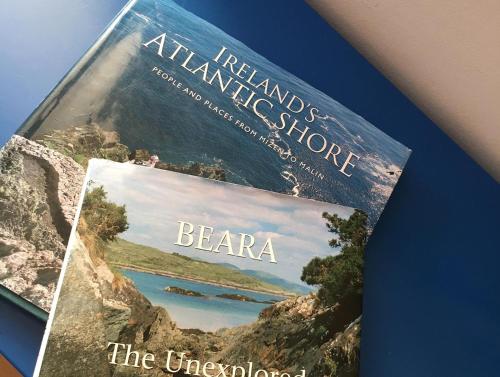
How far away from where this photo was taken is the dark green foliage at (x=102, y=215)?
0.64m

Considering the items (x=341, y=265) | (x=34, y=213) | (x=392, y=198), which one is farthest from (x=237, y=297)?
(x=392, y=198)

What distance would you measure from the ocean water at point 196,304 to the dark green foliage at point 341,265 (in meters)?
0.10

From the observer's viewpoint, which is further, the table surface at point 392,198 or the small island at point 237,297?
the table surface at point 392,198

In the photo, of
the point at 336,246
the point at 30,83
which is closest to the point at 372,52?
the point at 336,246

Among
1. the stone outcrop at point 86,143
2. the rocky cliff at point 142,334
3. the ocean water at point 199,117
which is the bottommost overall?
the rocky cliff at point 142,334

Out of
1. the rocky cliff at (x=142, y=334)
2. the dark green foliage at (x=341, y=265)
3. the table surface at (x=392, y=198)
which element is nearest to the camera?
the rocky cliff at (x=142, y=334)

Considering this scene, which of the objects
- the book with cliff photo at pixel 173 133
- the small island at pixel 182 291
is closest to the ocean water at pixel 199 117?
the book with cliff photo at pixel 173 133

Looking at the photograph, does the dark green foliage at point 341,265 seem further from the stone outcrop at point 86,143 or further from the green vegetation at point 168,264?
the stone outcrop at point 86,143

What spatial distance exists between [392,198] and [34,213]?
583 millimetres

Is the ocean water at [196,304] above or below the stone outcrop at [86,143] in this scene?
below

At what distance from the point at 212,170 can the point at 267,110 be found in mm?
145

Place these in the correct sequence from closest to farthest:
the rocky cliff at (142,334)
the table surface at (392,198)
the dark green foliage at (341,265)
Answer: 1. the rocky cliff at (142,334)
2. the dark green foliage at (341,265)
3. the table surface at (392,198)

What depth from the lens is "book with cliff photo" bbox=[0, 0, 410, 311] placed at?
667mm

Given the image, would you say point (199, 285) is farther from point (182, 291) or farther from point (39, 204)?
point (39, 204)
